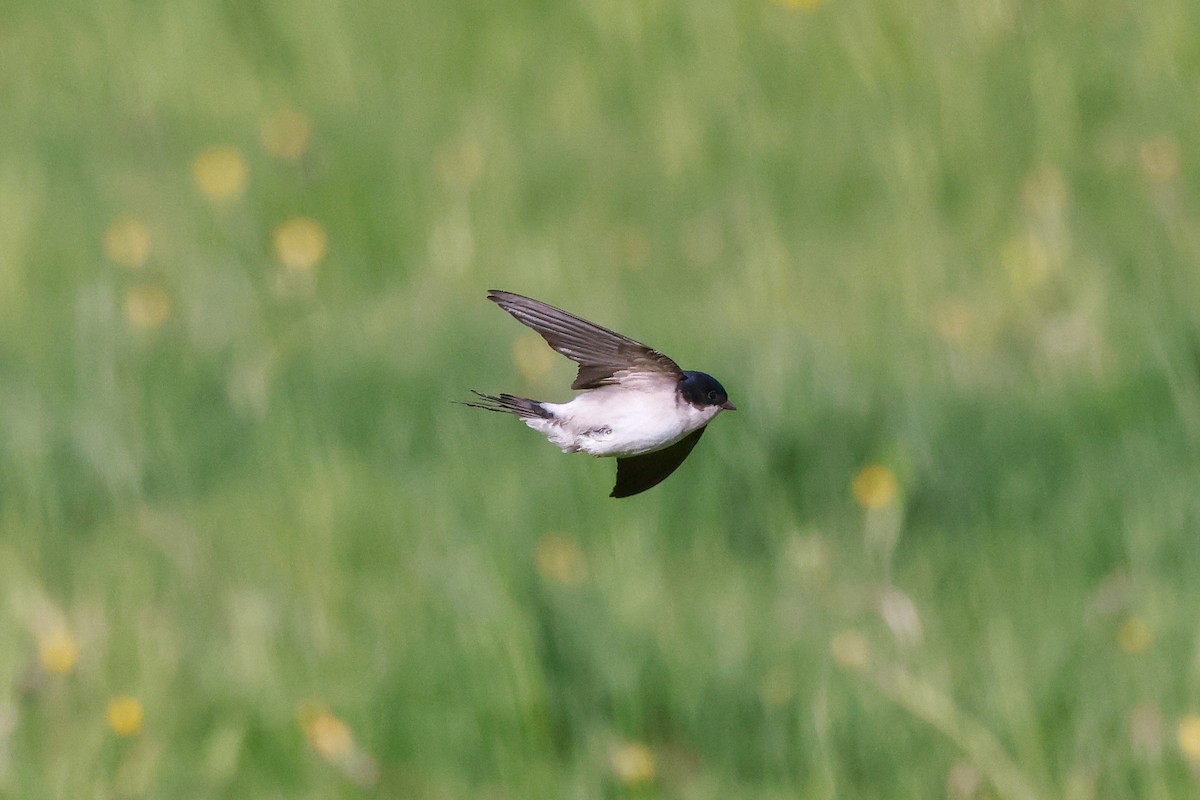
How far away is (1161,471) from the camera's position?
4.67 m

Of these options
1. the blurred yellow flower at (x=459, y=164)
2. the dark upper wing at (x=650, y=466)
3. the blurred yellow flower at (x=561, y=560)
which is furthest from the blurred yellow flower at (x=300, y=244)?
the dark upper wing at (x=650, y=466)

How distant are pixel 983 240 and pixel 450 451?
2126 millimetres

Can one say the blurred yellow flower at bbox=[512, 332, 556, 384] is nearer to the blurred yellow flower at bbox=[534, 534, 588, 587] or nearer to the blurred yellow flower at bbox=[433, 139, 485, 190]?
the blurred yellow flower at bbox=[534, 534, 588, 587]

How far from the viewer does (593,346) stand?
1.42 m

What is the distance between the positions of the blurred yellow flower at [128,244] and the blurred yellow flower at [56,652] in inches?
69.0

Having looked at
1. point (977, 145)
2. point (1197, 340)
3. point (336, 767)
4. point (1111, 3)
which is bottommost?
point (336, 767)

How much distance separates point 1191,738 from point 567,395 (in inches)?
75.4

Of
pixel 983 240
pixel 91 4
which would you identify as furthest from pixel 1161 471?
pixel 91 4

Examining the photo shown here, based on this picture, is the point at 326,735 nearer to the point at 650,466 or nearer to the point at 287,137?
the point at 650,466

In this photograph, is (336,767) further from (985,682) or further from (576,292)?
(576,292)

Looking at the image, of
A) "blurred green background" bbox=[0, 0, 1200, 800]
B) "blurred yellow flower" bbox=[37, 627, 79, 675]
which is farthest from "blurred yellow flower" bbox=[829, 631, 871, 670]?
"blurred yellow flower" bbox=[37, 627, 79, 675]

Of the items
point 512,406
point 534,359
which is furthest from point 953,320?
point 512,406

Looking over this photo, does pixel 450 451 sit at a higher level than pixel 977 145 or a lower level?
lower

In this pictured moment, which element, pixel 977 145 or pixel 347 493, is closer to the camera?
pixel 347 493
